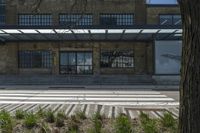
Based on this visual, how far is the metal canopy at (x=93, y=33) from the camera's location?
113 ft

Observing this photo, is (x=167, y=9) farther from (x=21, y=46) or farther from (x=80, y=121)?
(x=80, y=121)

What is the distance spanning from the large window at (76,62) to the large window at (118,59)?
152 cm

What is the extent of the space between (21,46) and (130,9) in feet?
38.4

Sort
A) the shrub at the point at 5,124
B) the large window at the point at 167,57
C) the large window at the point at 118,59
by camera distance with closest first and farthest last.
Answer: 1. the shrub at the point at 5,124
2. the large window at the point at 167,57
3. the large window at the point at 118,59

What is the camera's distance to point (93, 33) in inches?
1476

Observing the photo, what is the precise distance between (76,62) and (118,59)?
426cm

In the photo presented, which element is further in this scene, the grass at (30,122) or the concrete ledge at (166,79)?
the concrete ledge at (166,79)

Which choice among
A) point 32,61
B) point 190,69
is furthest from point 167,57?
point 190,69

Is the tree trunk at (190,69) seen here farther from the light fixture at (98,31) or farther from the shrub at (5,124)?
the light fixture at (98,31)

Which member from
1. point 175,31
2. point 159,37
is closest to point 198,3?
point 175,31

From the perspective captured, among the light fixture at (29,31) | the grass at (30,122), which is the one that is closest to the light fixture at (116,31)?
the light fixture at (29,31)

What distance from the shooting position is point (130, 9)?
43719 millimetres

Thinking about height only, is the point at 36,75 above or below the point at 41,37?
below

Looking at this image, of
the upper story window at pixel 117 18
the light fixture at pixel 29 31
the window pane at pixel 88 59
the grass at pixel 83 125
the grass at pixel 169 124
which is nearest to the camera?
the grass at pixel 83 125
